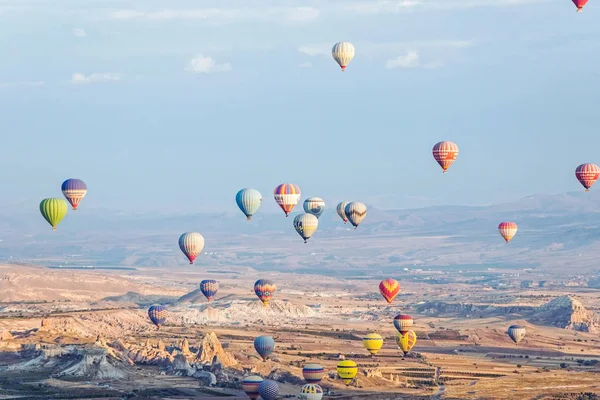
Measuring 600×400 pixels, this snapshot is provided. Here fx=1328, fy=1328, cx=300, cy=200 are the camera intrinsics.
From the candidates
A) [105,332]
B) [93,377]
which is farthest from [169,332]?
[93,377]

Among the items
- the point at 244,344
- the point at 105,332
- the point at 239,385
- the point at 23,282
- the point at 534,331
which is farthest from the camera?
the point at 23,282

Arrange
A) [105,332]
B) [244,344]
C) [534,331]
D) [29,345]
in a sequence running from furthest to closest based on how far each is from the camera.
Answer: [534,331] < [105,332] < [244,344] < [29,345]

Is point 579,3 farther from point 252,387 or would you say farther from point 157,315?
point 157,315

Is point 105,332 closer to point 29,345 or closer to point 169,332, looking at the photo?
point 169,332

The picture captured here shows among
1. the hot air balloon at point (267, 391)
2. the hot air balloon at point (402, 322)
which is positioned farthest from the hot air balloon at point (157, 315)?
the hot air balloon at point (267, 391)

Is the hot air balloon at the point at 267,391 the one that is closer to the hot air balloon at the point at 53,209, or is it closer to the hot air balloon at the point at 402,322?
the hot air balloon at the point at 402,322

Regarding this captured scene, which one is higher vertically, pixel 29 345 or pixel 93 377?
pixel 29 345

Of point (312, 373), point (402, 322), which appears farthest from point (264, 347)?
point (402, 322)
